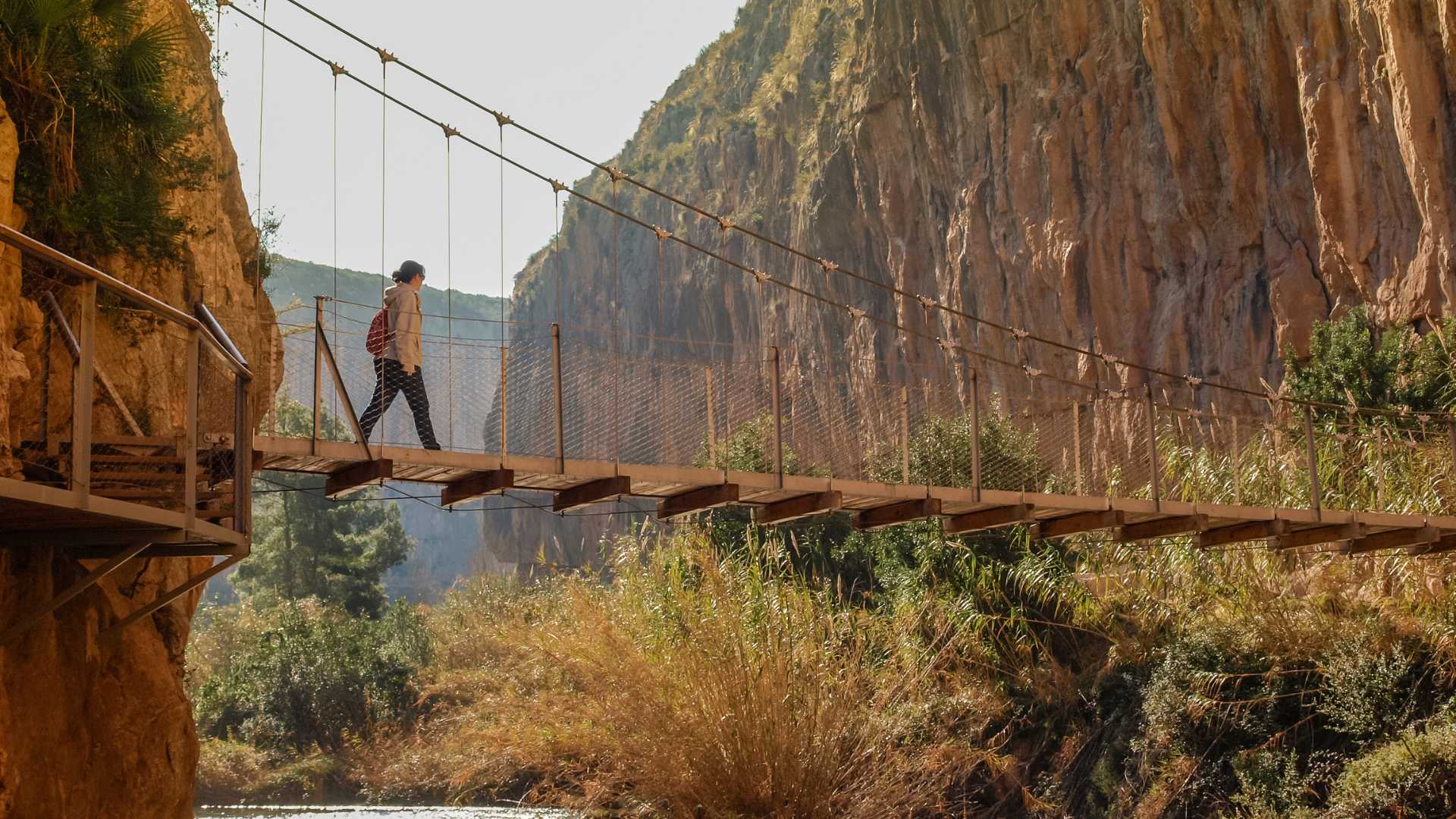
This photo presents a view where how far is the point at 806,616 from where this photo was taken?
13.1 m

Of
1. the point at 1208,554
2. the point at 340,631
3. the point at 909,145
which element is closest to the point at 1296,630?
the point at 1208,554

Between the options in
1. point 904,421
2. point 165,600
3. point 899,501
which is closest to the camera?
point 165,600

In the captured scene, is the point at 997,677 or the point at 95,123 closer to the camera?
the point at 95,123

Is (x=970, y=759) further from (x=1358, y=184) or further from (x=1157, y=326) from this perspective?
(x=1157, y=326)

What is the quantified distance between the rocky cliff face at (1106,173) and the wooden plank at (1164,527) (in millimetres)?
3738

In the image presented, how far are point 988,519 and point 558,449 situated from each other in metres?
3.20

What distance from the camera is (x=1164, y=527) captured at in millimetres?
10242

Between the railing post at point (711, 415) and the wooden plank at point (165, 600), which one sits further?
the railing post at point (711, 415)

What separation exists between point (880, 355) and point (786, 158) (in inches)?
299

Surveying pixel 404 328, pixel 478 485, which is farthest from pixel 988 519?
pixel 404 328

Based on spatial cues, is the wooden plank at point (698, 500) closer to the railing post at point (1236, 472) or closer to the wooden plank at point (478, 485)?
the wooden plank at point (478, 485)

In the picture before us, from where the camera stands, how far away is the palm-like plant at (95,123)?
6.32 metres

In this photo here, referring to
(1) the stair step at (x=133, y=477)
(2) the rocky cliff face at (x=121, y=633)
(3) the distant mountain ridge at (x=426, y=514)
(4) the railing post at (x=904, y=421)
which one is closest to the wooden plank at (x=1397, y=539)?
(4) the railing post at (x=904, y=421)

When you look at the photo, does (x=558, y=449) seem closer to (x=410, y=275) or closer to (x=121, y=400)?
(x=410, y=275)
